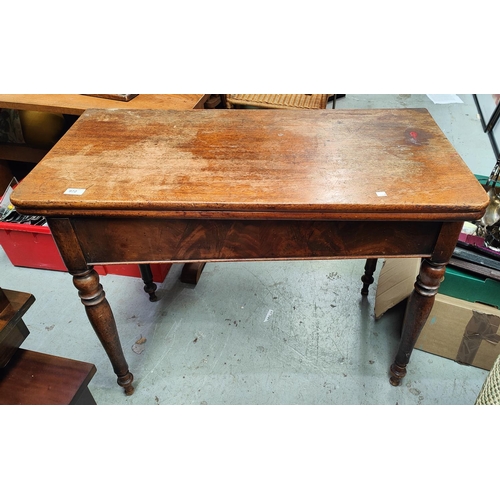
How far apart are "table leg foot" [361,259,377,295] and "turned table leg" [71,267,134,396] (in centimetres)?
92

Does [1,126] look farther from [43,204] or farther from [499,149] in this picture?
[499,149]

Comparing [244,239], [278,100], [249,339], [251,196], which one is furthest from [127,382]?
[278,100]

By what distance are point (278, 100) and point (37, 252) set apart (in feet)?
4.33

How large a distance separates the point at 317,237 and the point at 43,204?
59cm

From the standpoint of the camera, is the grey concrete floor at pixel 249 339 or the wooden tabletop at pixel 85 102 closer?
the grey concrete floor at pixel 249 339

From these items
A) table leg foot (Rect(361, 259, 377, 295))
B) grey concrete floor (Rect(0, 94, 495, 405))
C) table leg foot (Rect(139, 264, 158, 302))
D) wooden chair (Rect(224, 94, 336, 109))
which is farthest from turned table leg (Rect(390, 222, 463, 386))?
wooden chair (Rect(224, 94, 336, 109))

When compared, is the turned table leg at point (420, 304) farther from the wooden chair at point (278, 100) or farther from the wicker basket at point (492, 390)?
the wooden chair at point (278, 100)

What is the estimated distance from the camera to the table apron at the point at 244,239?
0.89 meters

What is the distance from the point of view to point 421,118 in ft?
3.74

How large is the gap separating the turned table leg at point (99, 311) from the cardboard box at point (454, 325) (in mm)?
921

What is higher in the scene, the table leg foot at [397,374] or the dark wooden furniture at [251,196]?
the dark wooden furniture at [251,196]

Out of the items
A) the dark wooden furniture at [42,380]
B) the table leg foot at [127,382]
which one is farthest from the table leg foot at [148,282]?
the dark wooden furniture at [42,380]

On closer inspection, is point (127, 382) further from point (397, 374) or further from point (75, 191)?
point (397, 374)

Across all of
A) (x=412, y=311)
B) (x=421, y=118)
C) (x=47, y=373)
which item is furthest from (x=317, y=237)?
(x=47, y=373)
